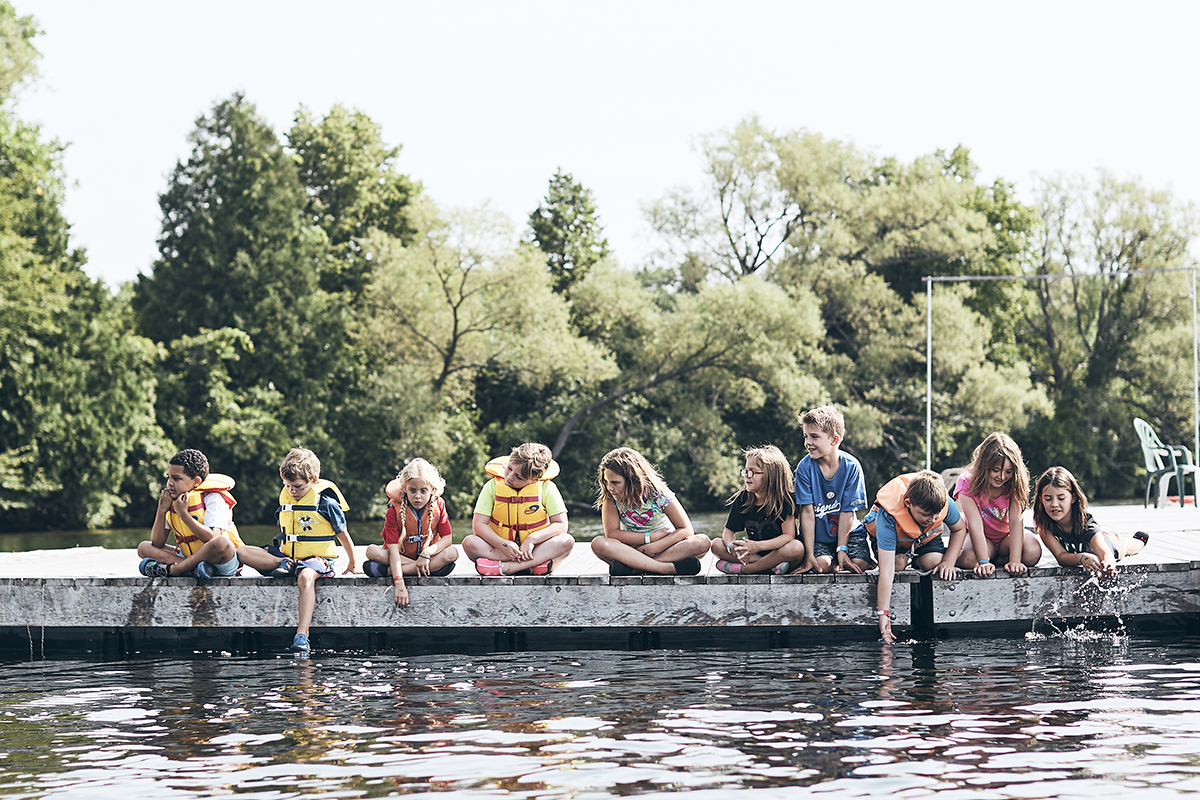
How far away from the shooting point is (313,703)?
782 centimetres

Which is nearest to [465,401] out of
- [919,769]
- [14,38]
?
[14,38]

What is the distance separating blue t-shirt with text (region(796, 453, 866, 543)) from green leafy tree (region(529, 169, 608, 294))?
43.1m

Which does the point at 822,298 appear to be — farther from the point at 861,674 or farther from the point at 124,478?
the point at 861,674

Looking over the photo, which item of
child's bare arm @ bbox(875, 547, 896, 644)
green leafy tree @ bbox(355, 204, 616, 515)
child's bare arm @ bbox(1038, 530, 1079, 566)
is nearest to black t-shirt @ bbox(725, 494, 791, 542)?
child's bare arm @ bbox(875, 547, 896, 644)

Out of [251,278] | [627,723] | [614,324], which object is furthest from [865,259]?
[627,723]

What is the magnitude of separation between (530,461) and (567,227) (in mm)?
44998

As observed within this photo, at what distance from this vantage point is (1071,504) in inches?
380

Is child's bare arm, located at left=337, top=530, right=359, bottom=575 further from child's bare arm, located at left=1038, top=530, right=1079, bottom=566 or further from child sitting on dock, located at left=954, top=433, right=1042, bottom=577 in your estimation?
child's bare arm, located at left=1038, top=530, right=1079, bottom=566

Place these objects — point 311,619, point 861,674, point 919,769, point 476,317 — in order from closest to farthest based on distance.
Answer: point 919,769, point 861,674, point 311,619, point 476,317

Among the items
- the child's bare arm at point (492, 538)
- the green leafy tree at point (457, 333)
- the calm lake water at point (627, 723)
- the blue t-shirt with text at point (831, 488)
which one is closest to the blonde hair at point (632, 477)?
the child's bare arm at point (492, 538)

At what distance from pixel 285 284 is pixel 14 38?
989 cm

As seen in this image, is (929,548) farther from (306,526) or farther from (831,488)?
(306,526)

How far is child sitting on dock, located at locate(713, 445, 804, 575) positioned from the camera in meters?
9.35

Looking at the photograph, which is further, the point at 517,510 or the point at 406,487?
the point at 517,510
